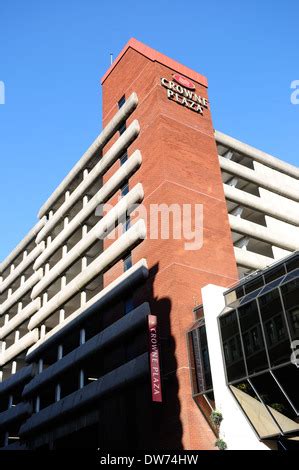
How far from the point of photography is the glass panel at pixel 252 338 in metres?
24.2

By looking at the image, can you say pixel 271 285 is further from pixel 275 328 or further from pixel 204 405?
pixel 204 405

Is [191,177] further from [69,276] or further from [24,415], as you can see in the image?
[24,415]

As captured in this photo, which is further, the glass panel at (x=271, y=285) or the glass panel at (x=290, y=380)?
the glass panel at (x=271, y=285)

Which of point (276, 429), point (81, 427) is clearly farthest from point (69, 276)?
point (276, 429)

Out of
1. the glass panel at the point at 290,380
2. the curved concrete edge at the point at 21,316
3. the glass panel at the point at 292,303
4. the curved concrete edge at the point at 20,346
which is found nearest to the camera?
the glass panel at the point at 290,380

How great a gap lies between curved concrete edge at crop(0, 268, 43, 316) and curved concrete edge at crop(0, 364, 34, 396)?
8935mm

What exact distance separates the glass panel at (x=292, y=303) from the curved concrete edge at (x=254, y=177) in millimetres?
19124

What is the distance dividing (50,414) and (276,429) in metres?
20.8

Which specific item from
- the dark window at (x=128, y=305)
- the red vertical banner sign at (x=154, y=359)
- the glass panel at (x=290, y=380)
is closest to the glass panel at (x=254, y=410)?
the glass panel at (x=290, y=380)

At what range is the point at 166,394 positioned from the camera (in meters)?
28.7

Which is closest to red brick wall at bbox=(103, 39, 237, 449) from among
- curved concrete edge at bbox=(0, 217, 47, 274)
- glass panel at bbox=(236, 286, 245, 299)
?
glass panel at bbox=(236, 286, 245, 299)

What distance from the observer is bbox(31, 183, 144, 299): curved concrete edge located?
36.6 meters

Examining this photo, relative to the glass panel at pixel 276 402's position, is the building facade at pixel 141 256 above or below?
above

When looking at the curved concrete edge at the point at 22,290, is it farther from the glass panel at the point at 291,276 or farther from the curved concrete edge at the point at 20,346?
the glass panel at the point at 291,276
